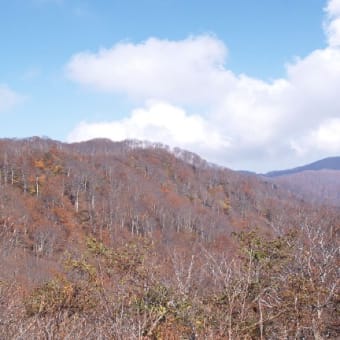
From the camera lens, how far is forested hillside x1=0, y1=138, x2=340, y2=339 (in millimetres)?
7551

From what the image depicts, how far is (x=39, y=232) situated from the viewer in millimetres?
68000

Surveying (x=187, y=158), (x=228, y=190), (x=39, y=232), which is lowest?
(x=39, y=232)

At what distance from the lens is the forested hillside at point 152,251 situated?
7.55m

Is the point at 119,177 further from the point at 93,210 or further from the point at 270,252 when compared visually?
the point at 270,252

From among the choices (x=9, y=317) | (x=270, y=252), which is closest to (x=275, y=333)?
(x=270, y=252)

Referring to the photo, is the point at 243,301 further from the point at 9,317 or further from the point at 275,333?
the point at 9,317

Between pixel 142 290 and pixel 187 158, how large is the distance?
147 m

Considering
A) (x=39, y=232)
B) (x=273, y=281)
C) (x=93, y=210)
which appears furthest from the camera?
(x=93, y=210)

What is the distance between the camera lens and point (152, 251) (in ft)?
34.3

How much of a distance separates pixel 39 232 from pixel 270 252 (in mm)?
62623

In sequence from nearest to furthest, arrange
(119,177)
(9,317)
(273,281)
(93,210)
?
(9,317)
(273,281)
(93,210)
(119,177)

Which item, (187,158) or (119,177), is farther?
(187,158)

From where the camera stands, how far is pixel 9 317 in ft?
23.1

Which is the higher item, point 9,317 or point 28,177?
point 28,177
